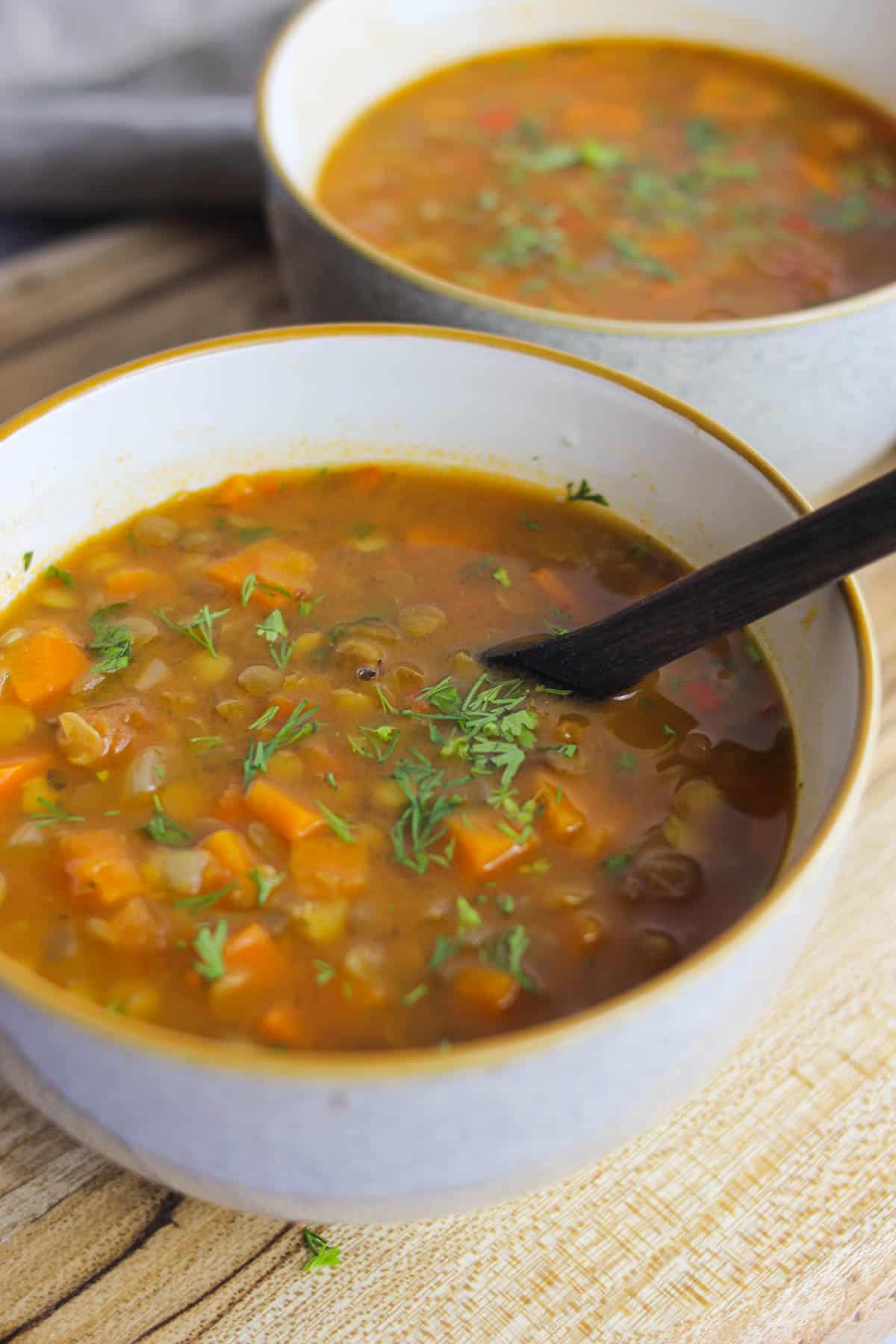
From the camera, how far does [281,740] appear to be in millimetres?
1967

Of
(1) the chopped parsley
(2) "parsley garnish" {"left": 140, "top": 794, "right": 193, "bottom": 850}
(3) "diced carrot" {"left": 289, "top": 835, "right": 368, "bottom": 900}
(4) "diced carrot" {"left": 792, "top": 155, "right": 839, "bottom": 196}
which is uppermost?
(1) the chopped parsley

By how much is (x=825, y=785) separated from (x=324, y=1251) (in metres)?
0.85

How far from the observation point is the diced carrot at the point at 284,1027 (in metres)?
1.65

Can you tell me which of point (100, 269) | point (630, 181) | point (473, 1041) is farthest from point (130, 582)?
point (630, 181)

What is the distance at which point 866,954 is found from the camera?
7.09 feet

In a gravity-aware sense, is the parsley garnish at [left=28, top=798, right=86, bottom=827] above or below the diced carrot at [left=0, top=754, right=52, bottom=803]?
below

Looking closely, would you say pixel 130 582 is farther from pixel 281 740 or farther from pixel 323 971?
pixel 323 971

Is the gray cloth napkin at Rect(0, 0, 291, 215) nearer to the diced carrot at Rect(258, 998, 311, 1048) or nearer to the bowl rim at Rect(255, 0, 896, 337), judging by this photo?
the bowl rim at Rect(255, 0, 896, 337)

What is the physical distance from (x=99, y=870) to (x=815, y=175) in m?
2.47

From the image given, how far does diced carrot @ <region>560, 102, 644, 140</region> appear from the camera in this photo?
136 inches

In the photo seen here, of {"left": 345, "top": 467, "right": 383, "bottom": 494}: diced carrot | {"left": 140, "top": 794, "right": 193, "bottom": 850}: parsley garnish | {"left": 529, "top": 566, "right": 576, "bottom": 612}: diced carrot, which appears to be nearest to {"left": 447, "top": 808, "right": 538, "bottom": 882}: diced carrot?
{"left": 140, "top": 794, "right": 193, "bottom": 850}: parsley garnish

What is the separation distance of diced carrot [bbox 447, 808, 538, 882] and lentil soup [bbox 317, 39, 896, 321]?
1331 mm

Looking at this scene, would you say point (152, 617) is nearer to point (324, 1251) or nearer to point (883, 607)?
point (324, 1251)

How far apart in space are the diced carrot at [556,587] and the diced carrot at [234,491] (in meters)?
0.51
